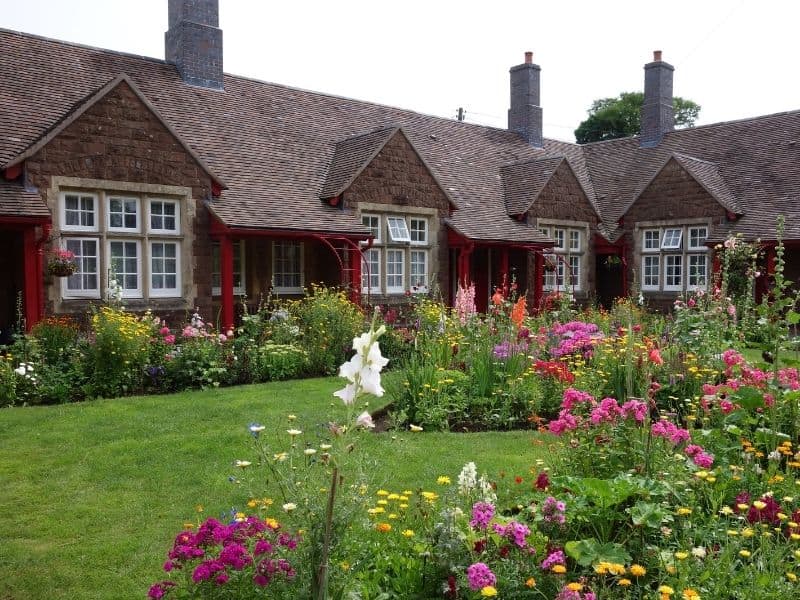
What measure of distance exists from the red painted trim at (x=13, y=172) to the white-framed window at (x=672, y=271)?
1738 cm

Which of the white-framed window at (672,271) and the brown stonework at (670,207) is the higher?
the brown stonework at (670,207)

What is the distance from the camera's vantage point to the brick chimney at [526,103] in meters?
25.4

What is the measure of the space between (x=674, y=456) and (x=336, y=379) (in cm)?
709

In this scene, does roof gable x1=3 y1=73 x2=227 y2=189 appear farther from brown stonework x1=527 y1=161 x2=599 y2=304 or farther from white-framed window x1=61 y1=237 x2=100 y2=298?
brown stonework x1=527 y1=161 x2=599 y2=304

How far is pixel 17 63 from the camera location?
14.7 m

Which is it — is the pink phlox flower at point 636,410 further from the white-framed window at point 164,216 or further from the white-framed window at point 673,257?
the white-framed window at point 673,257

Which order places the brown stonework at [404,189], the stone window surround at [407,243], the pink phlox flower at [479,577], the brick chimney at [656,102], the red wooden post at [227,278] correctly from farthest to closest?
the brick chimney at [656,102] → the stone window surround at [407,243] → the brown stonework at [404,189] → the red wooden post at [227,278] → the pink phlox flower at [479,577]

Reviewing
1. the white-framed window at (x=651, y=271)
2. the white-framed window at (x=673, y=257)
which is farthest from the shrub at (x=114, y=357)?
the white-framed window at (x=651, y=271)

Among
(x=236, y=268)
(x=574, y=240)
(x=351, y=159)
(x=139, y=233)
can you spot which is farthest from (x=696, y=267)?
(x=139, y=233)

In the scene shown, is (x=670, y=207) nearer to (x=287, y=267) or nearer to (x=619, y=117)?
(x=287, y=267)

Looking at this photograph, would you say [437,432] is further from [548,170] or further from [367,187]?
[548,170]

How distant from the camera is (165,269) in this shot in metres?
14.0

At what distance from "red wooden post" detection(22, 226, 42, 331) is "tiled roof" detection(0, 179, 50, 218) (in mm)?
437

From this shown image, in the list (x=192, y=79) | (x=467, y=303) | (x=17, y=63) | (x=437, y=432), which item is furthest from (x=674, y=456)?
(x=192, y=79)
